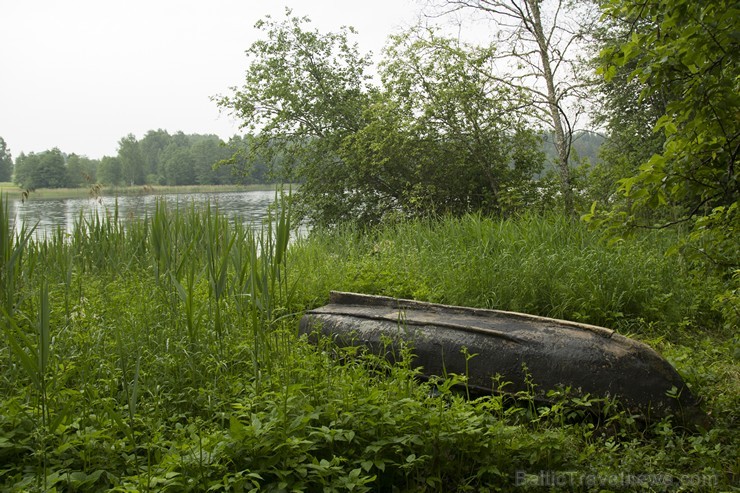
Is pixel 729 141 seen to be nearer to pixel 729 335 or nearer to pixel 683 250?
pixel 683 250

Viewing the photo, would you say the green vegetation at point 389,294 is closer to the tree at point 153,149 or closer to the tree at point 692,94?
the tree at point 692,94

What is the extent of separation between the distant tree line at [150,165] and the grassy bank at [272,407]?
1.84 metres

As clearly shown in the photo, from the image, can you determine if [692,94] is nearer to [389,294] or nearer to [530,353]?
[530,353]

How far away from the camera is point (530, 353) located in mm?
3312

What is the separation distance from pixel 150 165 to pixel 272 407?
8331 millimetres

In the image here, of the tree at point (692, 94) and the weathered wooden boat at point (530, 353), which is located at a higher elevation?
the tree at point (692, 94)

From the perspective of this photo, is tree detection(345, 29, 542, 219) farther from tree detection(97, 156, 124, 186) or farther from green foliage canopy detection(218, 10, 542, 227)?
tree detection(97, 156, 124, 186)

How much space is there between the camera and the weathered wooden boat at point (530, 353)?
3.09 metres

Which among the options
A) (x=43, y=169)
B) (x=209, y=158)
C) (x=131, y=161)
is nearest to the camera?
(x=43, y=169)

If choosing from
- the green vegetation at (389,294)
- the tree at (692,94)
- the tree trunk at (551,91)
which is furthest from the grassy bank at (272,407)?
the tree trunk at (551,91)

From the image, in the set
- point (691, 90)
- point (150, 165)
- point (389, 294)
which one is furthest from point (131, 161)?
point (691, 90)

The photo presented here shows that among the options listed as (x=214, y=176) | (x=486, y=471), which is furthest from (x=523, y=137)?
(x=486, y=471)

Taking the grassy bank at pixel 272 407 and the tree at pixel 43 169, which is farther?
the tree at pixel 43 169

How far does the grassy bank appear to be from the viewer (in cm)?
220
